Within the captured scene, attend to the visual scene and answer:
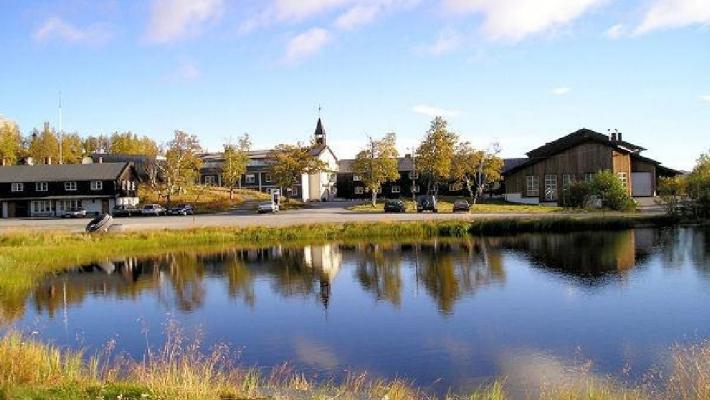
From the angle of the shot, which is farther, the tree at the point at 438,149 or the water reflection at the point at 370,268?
the tree at the point at 438,149

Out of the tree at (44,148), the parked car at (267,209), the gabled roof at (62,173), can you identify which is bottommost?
the parked car at (267,209)

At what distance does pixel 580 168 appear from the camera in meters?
72.7

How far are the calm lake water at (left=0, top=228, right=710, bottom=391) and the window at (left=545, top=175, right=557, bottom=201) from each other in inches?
1325

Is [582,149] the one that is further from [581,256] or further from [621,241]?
[581,256]

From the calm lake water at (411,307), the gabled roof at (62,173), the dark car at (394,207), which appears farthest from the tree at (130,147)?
the calm lake water at (411,307)

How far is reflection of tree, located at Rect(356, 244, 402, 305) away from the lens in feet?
88.3

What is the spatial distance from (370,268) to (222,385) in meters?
22.5

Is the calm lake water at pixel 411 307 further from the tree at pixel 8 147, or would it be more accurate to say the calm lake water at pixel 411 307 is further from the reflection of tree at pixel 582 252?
the tree at pixel 8 147

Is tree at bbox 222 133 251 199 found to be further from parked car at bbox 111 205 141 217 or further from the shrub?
the shrub

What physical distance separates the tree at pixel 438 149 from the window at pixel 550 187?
1117 centimetres

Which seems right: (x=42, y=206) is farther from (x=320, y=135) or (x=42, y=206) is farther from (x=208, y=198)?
(x=320, y=135)

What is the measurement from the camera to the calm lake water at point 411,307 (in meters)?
16.5

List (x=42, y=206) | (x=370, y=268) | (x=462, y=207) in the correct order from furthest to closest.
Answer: (x=42, y=206) → (x=462, y=207) → (x=370, y=268)

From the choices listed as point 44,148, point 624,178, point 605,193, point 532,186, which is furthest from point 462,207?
point 44,148
